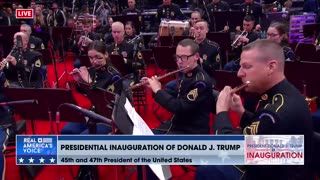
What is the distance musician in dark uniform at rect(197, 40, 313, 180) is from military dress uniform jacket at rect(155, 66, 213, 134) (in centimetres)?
125

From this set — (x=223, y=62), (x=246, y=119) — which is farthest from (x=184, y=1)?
(x=246, y=119)

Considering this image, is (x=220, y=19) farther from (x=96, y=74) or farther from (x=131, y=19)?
(x=96, y=74)

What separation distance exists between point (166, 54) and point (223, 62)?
1427 mm

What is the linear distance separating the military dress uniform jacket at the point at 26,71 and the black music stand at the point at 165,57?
1737 mm

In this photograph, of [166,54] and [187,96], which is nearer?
[187,96]

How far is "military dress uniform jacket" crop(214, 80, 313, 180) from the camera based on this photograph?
105 inches

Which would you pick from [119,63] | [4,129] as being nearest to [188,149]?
[4,129]

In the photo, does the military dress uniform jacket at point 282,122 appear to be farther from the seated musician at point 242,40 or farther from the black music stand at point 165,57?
the seated musician at point 242,40

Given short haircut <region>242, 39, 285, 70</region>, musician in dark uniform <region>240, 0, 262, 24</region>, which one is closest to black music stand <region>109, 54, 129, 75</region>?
short haircut <region>242, 39, 285, 70</region>

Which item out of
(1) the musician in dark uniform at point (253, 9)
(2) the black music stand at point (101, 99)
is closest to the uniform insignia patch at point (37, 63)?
(2) the black music stand at point (101, 99)

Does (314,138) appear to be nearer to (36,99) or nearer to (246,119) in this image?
(246,119)

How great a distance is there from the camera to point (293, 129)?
2.68 meters

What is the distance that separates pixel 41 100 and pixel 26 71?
2554 mm

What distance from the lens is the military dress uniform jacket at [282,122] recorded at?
2664 millimetres
